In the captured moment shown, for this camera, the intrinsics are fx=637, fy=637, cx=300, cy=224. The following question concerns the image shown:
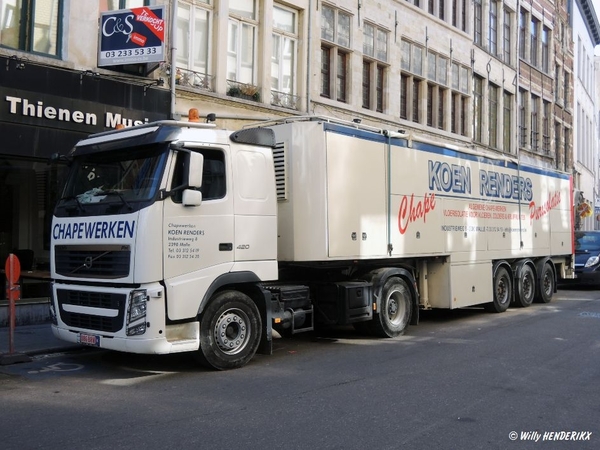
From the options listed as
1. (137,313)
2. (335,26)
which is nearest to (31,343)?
(137,313)

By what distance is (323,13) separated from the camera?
18.8 m

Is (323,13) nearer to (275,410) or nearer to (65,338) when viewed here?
(65,338)

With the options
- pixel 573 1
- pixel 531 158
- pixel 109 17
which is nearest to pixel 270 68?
pixel 109 17

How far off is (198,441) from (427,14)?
21073 mm

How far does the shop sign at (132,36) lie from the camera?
1272 centimetres

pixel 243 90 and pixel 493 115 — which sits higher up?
pixel 493 115

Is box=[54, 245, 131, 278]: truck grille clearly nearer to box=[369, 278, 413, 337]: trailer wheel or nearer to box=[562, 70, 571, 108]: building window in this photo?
box=[369, 278, 413, 337]: trailer wheel

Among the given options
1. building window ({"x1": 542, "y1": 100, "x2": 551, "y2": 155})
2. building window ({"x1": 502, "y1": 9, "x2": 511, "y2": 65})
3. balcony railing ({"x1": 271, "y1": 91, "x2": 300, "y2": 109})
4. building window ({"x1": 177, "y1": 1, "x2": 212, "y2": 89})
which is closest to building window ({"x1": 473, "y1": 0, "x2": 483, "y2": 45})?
building window ({"x1": 502, "y1": 9, "x2": 511, "y2": 65})

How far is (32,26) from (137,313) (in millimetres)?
7730

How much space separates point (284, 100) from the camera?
57.5 feet

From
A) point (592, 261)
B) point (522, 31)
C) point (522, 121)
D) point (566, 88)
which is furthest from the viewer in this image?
point (566, 88)

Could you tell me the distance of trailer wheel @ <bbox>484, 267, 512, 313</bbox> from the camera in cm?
1330

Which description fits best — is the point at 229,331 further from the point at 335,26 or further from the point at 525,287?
the point at 335,26

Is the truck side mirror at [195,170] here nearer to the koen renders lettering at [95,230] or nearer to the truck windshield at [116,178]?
the truck windshield at [116,178]
